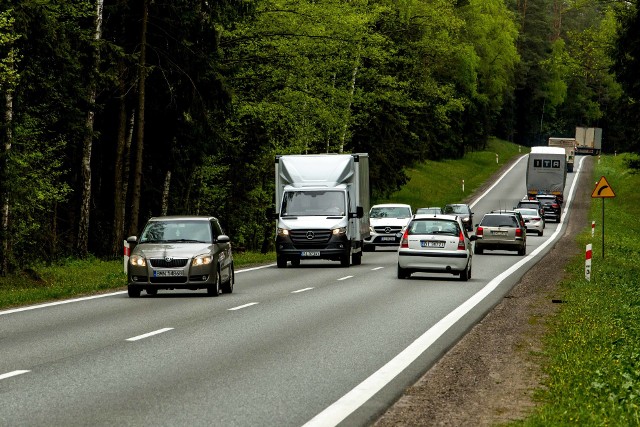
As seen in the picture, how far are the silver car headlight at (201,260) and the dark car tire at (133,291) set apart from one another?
1.31 meters

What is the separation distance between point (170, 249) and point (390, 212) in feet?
87.1

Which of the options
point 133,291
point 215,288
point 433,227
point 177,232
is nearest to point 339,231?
point 433,227

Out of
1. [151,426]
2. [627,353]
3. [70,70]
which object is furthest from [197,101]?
[151,426]

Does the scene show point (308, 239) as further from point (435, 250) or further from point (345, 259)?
point (435, 250)

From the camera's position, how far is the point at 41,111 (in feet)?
108

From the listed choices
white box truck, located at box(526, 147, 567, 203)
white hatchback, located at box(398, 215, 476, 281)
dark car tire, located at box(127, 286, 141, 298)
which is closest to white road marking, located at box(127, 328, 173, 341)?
dark car tire, located at box(127, 286, 141, 298)

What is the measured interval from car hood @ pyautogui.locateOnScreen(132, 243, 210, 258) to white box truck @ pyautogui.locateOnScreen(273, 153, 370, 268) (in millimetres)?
10748

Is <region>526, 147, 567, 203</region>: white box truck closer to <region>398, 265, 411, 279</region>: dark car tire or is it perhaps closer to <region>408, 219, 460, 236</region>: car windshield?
<region>408, 219, 460, 236</region>: car windshield

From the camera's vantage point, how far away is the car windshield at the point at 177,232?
22.5 m

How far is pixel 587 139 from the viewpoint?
137 meters

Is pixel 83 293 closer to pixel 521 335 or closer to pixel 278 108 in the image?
pixel 521 335

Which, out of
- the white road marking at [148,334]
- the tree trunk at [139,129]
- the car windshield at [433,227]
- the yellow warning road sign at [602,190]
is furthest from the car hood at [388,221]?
the white road marking at [148,334]

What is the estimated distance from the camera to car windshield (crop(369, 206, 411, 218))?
4750cm

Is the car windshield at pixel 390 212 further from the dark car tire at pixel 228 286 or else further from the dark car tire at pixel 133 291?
the dark car tire at pixel 133 291
